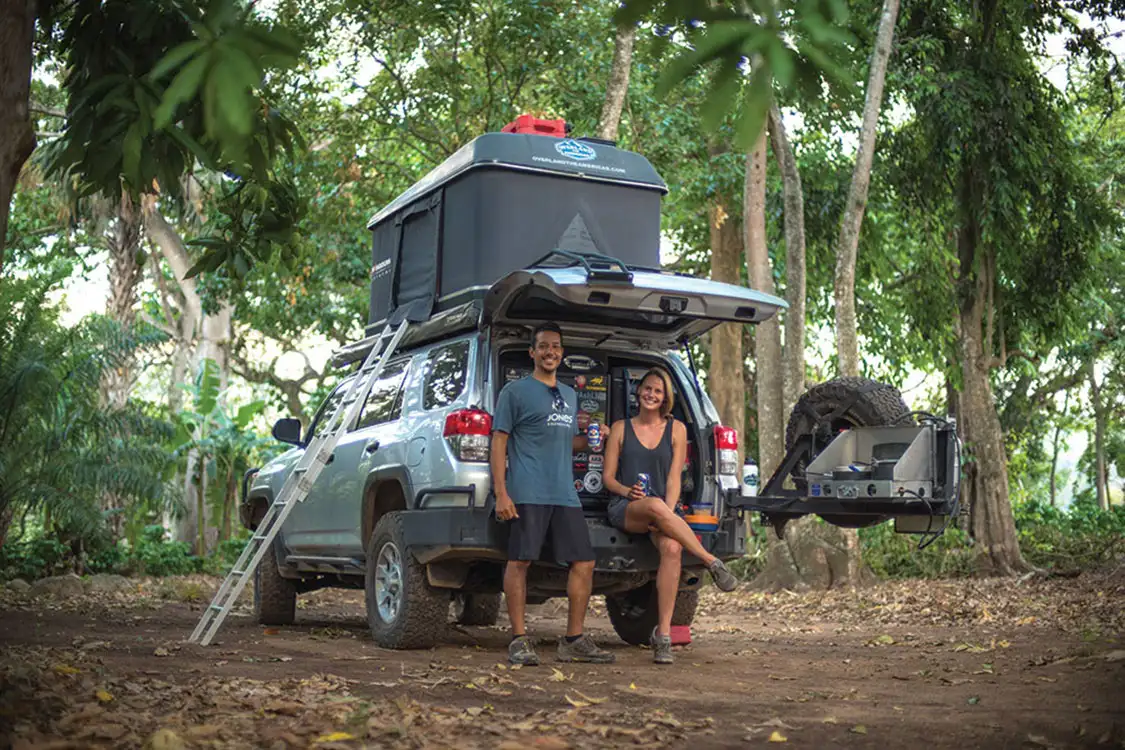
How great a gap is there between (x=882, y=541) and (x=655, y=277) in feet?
32.5

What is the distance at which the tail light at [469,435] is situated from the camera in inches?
314

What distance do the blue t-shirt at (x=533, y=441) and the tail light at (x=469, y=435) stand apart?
5.8 inches

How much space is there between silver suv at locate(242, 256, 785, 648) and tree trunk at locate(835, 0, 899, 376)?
614cm

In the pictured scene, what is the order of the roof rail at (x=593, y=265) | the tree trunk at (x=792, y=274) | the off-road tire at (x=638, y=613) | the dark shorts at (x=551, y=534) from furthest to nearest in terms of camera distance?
1. the tree trunk at (x=792, y=274)
2. the off-road tire at (x=638, y=613)
3. the dark shorts at (x=551, y=534)
4. the roof rail at (x=593, y=265)

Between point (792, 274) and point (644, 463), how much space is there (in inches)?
322

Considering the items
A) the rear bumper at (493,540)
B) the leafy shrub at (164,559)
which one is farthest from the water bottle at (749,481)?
the leafy shrub at (164,559)

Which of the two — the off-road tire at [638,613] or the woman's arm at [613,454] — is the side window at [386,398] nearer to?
the woman's arm at [613,454]

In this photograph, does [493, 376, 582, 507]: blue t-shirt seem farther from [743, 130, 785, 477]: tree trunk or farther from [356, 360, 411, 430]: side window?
[743, 130, 785, 477]: tree trunk

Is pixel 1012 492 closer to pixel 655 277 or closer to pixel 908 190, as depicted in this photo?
pixel 908 190

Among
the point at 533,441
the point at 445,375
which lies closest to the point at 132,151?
the point at 533,441

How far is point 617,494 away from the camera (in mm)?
8211

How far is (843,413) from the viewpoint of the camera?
913cm

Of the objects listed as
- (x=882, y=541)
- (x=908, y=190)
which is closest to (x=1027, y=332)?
(x=908, y=190)

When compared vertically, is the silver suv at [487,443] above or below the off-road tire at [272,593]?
above
